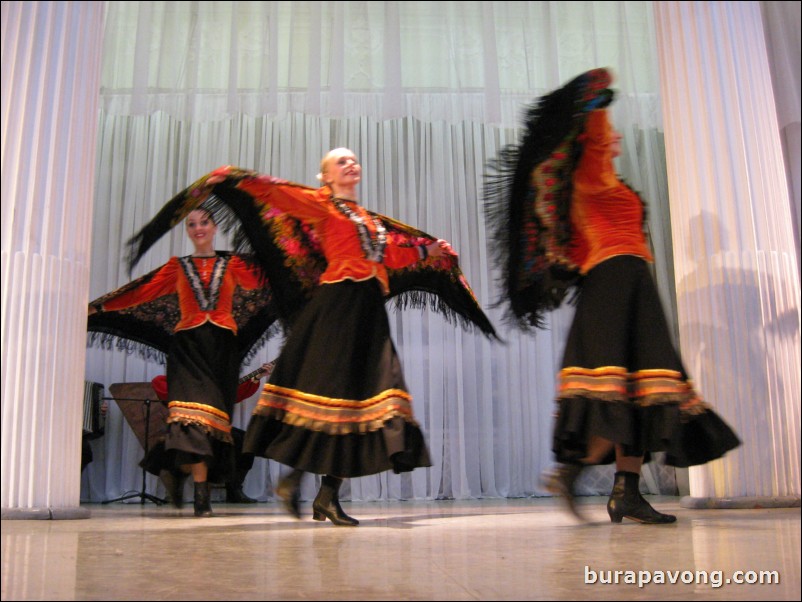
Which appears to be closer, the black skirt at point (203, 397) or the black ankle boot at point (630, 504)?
the black ankle boot at point (630, 504)

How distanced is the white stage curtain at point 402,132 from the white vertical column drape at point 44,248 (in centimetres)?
249

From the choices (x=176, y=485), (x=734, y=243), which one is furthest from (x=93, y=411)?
(x=734, y=243)

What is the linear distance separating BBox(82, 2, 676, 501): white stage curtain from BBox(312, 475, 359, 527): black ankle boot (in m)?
2.75

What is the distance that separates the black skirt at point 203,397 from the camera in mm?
4348

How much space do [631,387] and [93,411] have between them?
12.7 ft

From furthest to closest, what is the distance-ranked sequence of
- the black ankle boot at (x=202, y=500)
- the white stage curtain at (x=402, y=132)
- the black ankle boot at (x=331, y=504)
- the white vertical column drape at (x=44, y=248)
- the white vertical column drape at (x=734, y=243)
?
the white stage curtain at (x=402, y=132) → the black ankle boot at (x=202, y=500) → the white vertical column drape at (x=734, y=243) → the white vertical column drape at (x=44, y=248) → the black ankle boot at (x=331, y=504)

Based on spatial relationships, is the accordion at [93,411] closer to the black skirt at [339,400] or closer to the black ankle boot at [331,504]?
the black skirt at [339,400]

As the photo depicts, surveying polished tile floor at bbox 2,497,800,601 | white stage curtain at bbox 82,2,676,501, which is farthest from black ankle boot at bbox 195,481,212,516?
white stage curtain at bbox 82,2,676,501

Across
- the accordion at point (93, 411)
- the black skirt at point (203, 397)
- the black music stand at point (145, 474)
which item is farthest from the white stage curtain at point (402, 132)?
the black skirt at point (203, 397)

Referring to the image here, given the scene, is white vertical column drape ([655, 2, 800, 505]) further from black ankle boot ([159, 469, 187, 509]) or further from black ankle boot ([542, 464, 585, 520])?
black ankle boot ([159, 469, 187, 509])

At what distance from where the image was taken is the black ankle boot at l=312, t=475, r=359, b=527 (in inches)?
132

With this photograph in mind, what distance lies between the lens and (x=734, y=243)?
3.88m

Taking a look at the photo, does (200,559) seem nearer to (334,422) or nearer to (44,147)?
(334,422)

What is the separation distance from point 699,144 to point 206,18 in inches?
166
